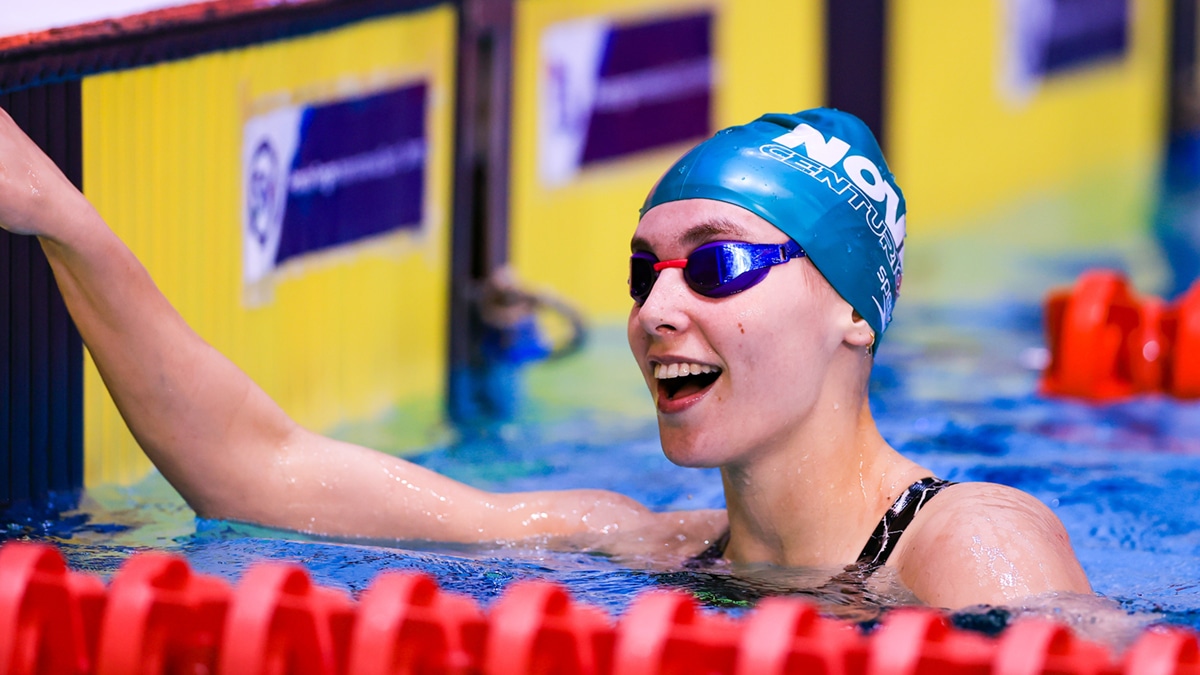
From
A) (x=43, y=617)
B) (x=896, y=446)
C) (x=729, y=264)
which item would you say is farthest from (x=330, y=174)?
(x=43, y=617)

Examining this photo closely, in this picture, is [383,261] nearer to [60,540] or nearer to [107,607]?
[60,540]

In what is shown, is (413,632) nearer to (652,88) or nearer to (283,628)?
(283,628)

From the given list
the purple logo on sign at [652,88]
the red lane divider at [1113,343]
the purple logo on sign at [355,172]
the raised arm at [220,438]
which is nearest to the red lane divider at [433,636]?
the raised arm at [220,438]

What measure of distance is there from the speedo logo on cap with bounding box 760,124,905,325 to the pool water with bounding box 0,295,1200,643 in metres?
0.57

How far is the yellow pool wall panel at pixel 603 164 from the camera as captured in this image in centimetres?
542

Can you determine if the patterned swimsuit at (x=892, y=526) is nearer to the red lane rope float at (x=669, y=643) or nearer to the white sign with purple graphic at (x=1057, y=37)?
the red lane rope float at (x=669, y=643)

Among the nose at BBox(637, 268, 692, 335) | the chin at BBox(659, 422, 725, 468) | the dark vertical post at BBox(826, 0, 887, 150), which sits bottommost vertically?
the chin at BBox(659, 422, 725, 468)

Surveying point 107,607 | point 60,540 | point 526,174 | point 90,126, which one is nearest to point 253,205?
point 90,126

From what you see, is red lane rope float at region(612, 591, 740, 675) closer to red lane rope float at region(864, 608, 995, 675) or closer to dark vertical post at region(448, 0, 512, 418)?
red lane rope float at region(864, 608, 995, 675)

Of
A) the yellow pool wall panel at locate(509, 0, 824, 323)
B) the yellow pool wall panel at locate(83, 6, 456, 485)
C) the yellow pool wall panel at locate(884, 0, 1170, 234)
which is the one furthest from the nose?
the yellow pool wall panel at locate(884, 0, 1170, 234)

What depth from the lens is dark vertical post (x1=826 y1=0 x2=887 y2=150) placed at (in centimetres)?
741

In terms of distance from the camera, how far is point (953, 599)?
6.93 ft

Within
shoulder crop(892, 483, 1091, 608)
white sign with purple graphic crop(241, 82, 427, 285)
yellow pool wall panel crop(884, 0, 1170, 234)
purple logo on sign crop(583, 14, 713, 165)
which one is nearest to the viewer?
shoulder crop(892, 483, 1091, 608)

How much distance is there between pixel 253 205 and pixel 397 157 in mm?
889
